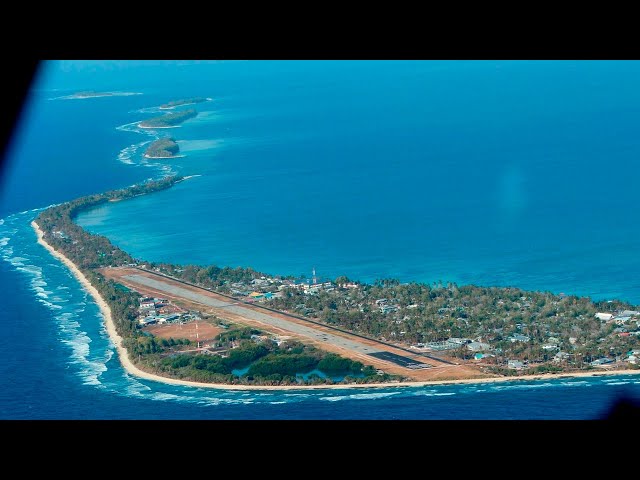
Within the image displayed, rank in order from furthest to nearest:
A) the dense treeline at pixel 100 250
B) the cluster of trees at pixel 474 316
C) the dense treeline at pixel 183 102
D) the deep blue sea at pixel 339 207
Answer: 1. the dense treeline at pixel 183 102
2. the dense treeline at pixel 100 250
3. the cluster of trees at pixel 474 316
4. the deep blue sea at pixel 339 207


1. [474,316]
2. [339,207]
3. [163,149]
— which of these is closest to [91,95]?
[163,149]

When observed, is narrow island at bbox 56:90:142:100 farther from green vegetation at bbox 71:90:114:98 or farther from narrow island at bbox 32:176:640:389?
narrow island at bbox 32:176:640:389

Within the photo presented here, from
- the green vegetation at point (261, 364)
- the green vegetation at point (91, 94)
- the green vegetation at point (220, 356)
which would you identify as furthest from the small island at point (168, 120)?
the green vegetation at point (261, 364)

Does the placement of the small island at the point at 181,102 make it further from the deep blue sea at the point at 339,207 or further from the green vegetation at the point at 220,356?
the green vegetation at the point at 220,356

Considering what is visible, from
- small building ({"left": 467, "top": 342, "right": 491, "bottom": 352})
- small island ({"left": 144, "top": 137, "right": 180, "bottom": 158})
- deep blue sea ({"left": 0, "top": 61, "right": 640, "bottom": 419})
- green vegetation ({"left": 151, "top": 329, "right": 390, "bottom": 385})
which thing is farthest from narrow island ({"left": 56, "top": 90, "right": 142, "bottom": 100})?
small building ({"left": 467, "top": 342, "right": 491, "bottom": 352})

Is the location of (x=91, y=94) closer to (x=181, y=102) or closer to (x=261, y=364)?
(x=181, y=102)
